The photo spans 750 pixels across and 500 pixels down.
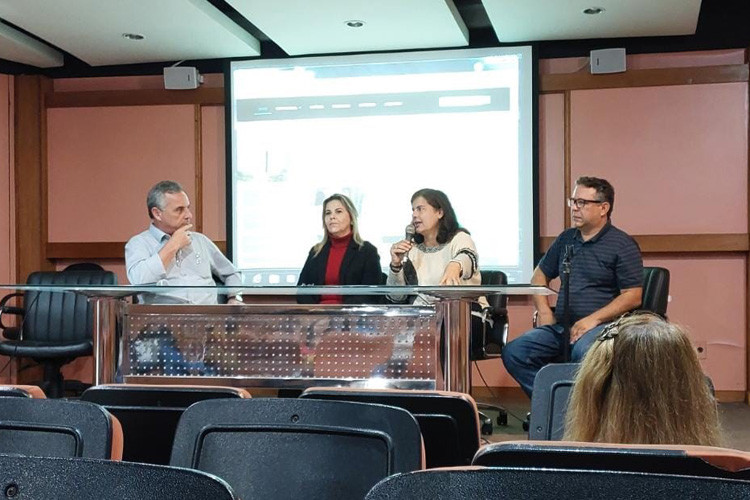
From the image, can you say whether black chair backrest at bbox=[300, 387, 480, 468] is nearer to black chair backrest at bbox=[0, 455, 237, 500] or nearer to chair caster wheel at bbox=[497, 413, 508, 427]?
black chair backrest at bbox=[0, 455, 237, 500]

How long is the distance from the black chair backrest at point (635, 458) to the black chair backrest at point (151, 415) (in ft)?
3.22

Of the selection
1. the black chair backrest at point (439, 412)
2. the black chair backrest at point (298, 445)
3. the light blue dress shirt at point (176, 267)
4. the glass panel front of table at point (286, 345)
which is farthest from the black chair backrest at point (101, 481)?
the light blue dress shirt at point (176, 267)

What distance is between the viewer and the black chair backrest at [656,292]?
13.7 ft

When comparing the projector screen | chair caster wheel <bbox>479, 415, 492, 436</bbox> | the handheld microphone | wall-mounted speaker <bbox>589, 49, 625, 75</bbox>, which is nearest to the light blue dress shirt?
the handheld microphone

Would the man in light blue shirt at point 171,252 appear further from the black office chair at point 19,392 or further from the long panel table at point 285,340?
the black office chair at point 19,392

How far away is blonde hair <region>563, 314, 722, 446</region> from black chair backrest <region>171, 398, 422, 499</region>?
1.02 feet

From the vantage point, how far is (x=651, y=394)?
132 centimetres

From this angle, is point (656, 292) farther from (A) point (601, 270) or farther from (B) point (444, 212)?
(B) point (444, 212)

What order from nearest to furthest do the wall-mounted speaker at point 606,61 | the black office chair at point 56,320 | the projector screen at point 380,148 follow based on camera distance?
the black office chair at point 56,320 < the wall-mounted speaker at point 606,61 < the projector screen at point 380,148

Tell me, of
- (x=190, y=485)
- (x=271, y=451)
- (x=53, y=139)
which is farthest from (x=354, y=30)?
(x=190, y=485)

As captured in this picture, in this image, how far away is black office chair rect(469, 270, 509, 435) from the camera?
432 centimetres

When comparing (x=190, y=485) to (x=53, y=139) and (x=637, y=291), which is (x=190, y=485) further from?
(x=53, y=139)

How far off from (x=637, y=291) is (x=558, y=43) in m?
2.27

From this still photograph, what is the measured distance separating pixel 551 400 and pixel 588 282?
2.08 m
